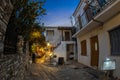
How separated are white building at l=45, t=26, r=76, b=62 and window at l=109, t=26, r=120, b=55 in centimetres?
1226

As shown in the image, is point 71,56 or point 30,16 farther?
point 71,56

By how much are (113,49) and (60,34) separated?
16171 millimetres

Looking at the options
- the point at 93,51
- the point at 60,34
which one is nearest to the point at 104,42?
the point at 93,51

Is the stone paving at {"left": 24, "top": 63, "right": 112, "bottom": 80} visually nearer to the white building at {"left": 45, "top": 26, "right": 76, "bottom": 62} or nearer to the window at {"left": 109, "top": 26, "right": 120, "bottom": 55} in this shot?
the window at {"left": 109, "top": 26, "right": 120, "bottom": 55}

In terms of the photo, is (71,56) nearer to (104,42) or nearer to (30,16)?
(104,42)

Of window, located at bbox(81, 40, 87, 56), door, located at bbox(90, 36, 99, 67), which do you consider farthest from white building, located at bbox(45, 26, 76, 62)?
door, located at bbox(90, 36, 99, 67)

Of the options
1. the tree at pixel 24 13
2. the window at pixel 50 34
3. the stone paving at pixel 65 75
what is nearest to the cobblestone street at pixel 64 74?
the stone paving at pixel 65 75

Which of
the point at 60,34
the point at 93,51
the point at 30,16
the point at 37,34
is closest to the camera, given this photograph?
the point at 30,16

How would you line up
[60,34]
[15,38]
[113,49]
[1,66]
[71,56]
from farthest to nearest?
[60,34] < [71,56] < [113,49] < [15,38] < [1,66]

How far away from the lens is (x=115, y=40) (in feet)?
25.5

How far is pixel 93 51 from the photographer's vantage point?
12.0 meters

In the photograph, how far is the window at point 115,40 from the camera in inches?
294

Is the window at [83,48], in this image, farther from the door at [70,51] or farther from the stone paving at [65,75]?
the door at [70,51]

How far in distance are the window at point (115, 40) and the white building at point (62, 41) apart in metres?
12.3
